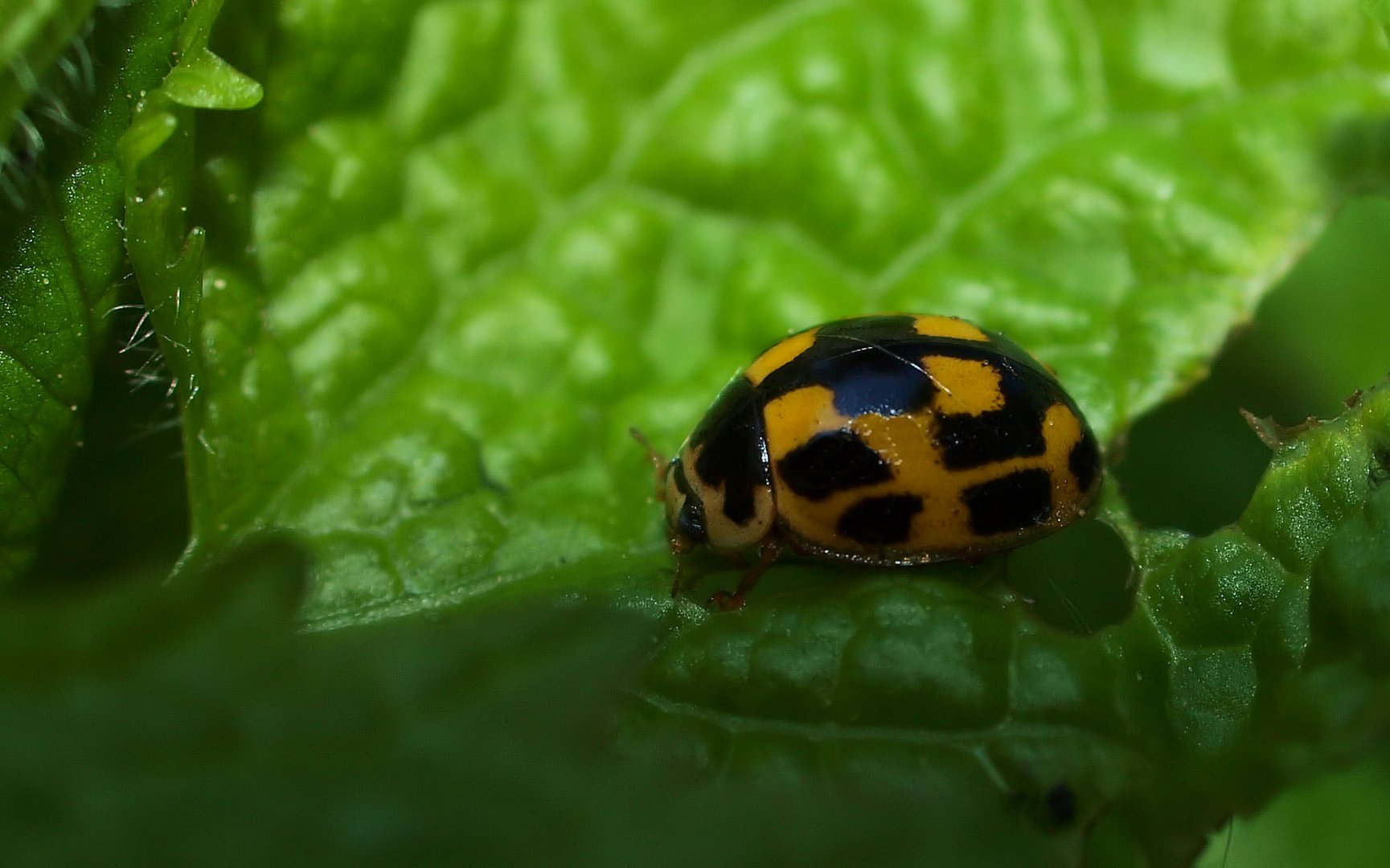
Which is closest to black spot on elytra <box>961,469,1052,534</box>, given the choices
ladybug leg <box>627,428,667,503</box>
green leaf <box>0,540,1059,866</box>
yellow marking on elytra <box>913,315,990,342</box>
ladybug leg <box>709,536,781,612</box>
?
yellow marking on elytra <box>913,315,990,342</box>

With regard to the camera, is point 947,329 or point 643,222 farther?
point 643,222

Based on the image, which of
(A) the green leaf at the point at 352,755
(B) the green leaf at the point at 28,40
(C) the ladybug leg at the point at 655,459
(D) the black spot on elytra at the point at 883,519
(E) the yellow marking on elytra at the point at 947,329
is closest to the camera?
(A) the green leaf at the point at 352,755

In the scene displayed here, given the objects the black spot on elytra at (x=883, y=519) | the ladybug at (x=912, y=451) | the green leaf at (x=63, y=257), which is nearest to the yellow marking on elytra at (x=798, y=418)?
the ladybug at (x=912, y=451)

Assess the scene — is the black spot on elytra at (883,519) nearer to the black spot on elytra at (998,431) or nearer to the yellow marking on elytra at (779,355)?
the black spot on elytra at (998,431)

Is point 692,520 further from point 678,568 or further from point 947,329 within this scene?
point 947,329

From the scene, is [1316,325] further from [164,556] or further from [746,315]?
[164,556]

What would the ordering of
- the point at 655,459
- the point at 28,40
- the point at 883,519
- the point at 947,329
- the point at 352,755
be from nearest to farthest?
the point at 352,755
the point at 28,40
the point at 883,519
the point at 947,329
the point at 655,459

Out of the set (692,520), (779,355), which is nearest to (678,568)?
(692,520)
